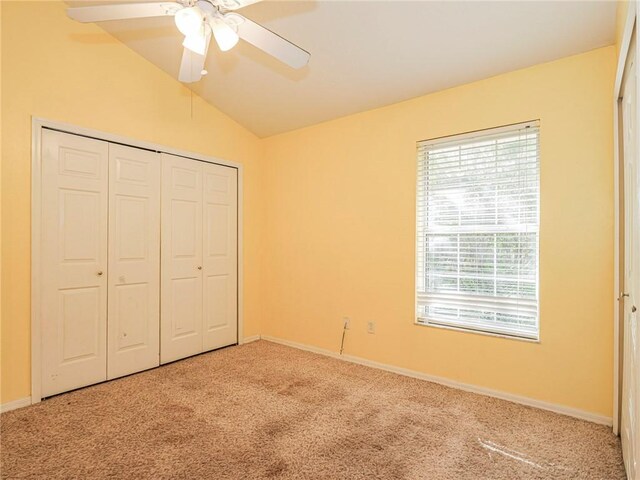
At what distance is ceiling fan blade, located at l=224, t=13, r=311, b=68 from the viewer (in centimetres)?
179

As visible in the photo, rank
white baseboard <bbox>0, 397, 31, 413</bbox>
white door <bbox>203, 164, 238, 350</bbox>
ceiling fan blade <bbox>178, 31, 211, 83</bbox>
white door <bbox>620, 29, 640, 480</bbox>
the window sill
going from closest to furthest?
white door <bbox>620, 29, 640, 480</bbox>
ceiling fan blade <bbox>178, 31, 211, 83</bbox>
white baseboard <bbox>0, 397, 31, 413</bbox>
the window sill
white door <bbox>203, 164, 238, 350</bbox>

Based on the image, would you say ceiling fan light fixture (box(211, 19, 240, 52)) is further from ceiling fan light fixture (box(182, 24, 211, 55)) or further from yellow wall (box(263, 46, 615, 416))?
yellow wall (box(263, 46, 615, 416))

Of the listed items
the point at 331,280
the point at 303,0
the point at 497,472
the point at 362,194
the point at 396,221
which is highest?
the point at 303,0

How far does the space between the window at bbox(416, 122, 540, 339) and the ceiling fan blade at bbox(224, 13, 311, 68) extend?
158 cm

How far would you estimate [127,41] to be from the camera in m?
3.13

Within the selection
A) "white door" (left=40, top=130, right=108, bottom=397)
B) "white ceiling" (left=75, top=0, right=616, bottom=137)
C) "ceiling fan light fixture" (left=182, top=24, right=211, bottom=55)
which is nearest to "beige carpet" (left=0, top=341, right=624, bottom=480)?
"white door" (left=40, top=130, right=108, bottom=397)

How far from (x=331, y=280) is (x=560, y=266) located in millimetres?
2014

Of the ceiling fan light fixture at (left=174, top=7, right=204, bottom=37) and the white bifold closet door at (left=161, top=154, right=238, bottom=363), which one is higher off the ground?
the ceiling fan light fixture at (left=174, top=7, right=204, bottom=37)

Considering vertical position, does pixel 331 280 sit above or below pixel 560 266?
below

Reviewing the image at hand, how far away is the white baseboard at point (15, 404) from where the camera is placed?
250 cm

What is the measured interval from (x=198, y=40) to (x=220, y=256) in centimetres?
254

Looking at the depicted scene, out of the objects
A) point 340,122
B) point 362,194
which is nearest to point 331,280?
point 362,194

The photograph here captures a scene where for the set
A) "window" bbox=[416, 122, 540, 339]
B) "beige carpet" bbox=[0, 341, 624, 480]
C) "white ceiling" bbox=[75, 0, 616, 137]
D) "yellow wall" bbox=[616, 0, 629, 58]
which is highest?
"white ceiling" bbox=[75, 0, 616, 137]

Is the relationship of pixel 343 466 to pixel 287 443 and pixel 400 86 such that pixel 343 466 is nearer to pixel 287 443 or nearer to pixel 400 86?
pixel 287 443
